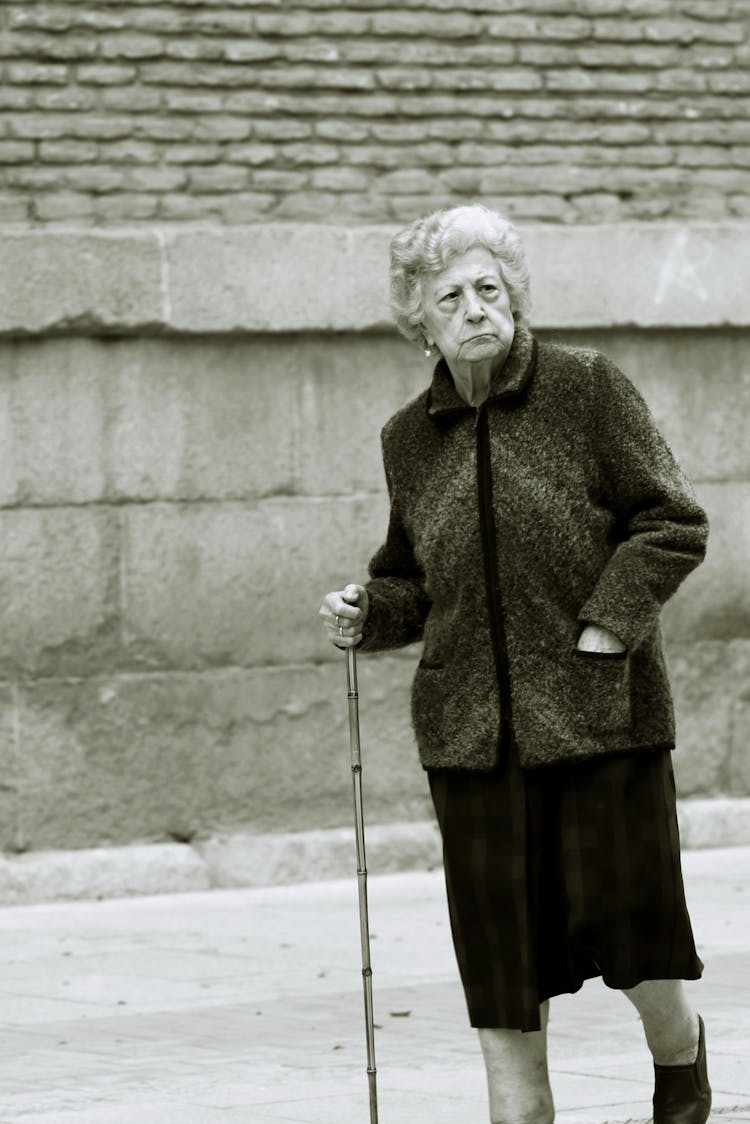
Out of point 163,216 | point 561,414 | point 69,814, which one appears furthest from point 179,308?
point 561,414

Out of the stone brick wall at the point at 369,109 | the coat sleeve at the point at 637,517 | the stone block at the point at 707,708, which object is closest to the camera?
the coat sleeve at the point at 637,517

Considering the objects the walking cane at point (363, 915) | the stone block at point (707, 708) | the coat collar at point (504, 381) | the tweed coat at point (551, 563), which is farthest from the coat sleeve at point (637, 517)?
the stone block at point (707, 708)

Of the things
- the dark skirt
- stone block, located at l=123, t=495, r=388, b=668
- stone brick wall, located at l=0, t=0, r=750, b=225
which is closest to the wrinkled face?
the dark skirt

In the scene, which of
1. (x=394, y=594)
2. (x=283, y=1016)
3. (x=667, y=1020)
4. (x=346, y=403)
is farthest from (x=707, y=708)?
(x=667, y=1020)

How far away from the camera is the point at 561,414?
15.1 feet

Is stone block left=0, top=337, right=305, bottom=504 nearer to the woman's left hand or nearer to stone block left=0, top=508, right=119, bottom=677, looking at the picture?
stone block left=0, top=508, right=119, bottom=677

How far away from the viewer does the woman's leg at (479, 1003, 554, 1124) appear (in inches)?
179

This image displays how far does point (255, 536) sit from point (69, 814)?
1292 millimetres

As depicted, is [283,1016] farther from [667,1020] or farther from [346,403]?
[346,403]

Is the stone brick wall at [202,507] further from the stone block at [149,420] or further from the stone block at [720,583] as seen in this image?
the stone block at [720,583]

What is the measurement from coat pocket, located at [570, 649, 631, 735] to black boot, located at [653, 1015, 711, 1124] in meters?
0.68

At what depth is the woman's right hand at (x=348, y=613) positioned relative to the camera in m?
4.82

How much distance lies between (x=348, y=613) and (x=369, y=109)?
17.4 feet

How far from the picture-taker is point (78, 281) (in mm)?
9234
